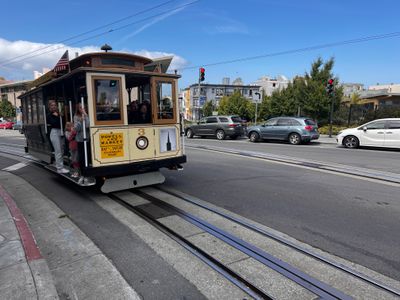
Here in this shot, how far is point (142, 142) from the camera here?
6.45m

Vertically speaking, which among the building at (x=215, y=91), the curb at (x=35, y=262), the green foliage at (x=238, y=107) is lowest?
the curb at (x=35, y=262)

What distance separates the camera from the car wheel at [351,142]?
1519 cm

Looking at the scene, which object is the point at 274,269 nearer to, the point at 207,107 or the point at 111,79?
the point at 111,79

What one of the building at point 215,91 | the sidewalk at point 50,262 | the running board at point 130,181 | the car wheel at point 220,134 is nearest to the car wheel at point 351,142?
the car wheel at point 220,134

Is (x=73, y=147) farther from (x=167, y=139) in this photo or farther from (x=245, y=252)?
(x=245, y=252)

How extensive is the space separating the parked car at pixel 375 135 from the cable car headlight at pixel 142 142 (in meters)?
12.5

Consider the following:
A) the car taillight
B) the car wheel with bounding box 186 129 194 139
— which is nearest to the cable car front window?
the car taillight

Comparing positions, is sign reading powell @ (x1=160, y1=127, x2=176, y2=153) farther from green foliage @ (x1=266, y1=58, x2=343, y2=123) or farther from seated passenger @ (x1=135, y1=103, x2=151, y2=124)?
green foliage @ (x1=266, y1=58, x2=343, y2=123)

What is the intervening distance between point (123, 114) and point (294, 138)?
13.6 meters

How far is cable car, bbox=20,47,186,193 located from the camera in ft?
19.2

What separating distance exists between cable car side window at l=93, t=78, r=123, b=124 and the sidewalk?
2029mm

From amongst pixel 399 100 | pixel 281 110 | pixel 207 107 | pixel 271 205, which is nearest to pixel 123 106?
pixel 271 205

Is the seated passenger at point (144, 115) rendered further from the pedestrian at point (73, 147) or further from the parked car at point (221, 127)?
the parked car at point (221, 127)

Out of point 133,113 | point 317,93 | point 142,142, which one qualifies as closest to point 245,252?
point 142,142
